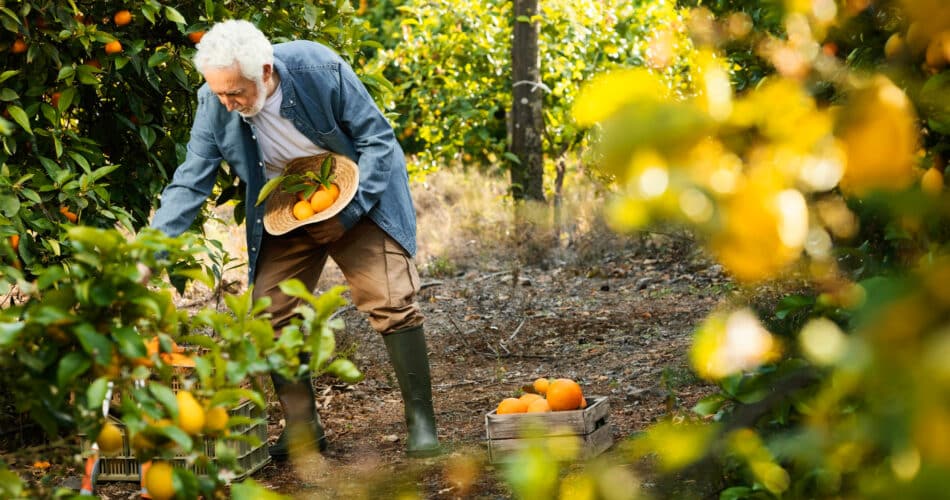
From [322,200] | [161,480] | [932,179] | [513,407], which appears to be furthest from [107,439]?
[513,407]

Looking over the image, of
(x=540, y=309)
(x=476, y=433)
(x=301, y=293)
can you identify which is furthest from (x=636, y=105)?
(x=540, y=309)

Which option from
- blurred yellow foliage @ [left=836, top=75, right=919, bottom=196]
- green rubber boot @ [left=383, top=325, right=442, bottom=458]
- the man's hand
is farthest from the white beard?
blurred yellow foliage @ [left=836, top=75, right=919, bottom=196]

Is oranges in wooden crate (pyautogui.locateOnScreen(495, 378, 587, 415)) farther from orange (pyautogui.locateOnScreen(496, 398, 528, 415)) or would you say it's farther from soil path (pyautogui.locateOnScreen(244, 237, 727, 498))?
soil path (pyautogui.locateOnScreen(244, 237, 727, 498))

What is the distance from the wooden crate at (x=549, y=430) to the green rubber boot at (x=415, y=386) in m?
0.31

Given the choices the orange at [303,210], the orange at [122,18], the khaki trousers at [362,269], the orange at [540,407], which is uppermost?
the orange at [122,18]

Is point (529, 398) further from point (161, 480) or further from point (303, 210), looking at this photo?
point (161, 480)

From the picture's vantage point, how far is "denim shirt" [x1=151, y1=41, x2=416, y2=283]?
340cm

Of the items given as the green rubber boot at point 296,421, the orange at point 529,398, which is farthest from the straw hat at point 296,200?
the orange at point 529,398

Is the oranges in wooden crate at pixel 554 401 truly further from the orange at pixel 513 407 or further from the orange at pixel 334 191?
the orange at pixel 334 191

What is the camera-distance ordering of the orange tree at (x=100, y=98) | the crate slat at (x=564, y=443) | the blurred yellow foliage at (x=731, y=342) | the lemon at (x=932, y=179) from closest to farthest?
the blurred yellow foliage at (x=731, y=342), the lemon at (x=932, y=179), the crate slat at (x=564, y=443), the orange tree at (x=100, y=98)

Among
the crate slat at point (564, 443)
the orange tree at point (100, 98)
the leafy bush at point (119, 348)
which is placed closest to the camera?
the leafy bush at point (119, 348)

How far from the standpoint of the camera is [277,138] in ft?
11.6

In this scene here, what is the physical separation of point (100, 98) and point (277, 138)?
2.91 feet

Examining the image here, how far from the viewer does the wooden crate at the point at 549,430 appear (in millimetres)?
3229
